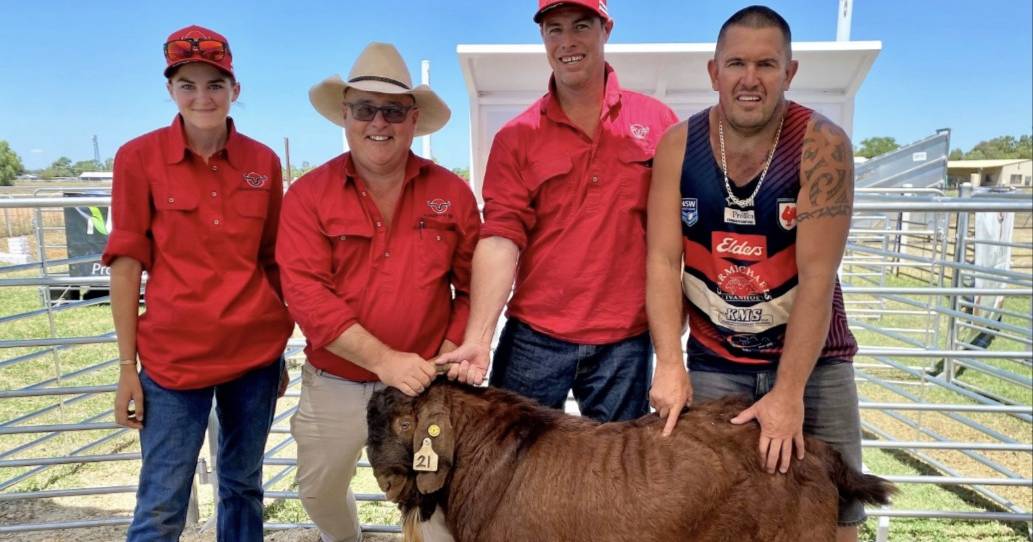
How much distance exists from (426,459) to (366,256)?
991 millimetres

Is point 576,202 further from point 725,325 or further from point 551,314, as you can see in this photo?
point 725,325

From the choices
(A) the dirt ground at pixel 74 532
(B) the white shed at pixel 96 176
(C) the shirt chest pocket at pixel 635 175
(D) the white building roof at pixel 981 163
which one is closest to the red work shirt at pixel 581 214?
(C) the shirt chest pocket at pixel 635 175

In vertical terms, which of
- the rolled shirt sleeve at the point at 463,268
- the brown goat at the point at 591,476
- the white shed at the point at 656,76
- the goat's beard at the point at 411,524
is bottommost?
the goat's beard at the point at 411,524

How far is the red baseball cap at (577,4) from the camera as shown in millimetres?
2566

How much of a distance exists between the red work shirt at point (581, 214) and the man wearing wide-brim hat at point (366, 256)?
0.26 m

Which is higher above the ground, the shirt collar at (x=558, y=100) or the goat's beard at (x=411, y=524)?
the shirt collar at (x=558, y=100)

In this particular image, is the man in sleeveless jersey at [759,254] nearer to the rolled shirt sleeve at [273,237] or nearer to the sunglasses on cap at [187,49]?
the rolled shirt sleeve at [273,237]

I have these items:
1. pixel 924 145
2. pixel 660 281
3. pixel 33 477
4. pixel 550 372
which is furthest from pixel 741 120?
pixel 924 145

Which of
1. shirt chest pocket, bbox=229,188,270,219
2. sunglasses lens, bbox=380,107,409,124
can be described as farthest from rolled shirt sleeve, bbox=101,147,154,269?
sunglasses lens, bbox=380,107,409,124

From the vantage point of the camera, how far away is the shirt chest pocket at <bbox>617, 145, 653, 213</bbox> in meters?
2.66

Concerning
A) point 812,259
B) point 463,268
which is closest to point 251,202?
point 463,268

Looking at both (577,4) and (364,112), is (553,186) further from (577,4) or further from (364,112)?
(364,112)

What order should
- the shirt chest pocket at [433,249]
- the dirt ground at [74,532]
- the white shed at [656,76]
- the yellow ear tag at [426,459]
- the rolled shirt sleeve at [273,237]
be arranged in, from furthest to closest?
the white shed at [656,76]
the dirt ground at [74,532]
the rolled shirt sleeve at [273,237]
the shirt chest pocket at [433,249]
the yellow ear tag at [426,459]

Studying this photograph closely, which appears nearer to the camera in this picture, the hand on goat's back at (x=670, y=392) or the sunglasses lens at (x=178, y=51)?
the hand on goat's back at (x=670, y=392)
